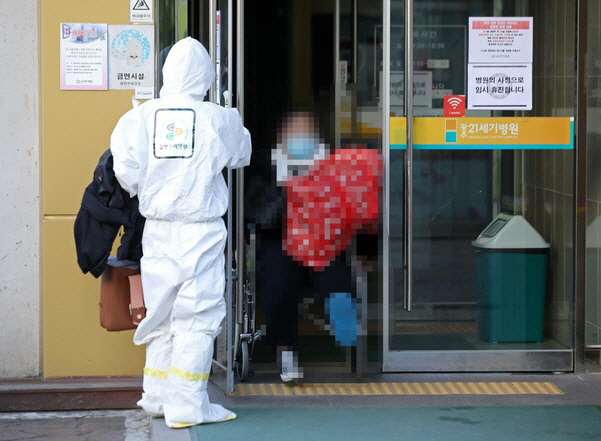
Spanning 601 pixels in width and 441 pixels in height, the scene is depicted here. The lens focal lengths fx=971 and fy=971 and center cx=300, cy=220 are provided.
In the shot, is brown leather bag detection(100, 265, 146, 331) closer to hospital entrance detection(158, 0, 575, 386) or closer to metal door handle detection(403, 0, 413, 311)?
hospital entrance detection(158, 0, 575, 386)

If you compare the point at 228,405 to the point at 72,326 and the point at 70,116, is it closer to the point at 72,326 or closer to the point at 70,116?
the point at 72,326

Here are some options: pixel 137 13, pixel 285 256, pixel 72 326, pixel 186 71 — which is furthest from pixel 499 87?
pixel 72 326

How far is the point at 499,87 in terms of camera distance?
19.4 feet

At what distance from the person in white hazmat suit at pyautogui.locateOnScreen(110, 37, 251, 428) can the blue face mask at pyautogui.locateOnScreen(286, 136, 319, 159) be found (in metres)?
0.76

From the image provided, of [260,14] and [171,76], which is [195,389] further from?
[260,14]

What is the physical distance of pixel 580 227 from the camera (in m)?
6.00

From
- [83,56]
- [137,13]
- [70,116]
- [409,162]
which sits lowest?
[409,162]

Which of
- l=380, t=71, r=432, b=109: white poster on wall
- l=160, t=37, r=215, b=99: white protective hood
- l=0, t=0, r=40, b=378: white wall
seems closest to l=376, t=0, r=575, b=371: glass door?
l=380, t=71, r=432, b=109: white poster on wall

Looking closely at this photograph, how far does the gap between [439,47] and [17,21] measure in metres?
2.51

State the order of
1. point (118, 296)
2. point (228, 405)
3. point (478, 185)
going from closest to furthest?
point (118, 296)
point (228, 405)
point (478, 185)

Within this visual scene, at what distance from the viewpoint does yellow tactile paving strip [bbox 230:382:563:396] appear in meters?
5.68

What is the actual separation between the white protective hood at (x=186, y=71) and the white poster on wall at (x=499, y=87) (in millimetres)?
1792

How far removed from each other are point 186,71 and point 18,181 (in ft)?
4.87

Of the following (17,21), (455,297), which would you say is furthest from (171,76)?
(455,297)
